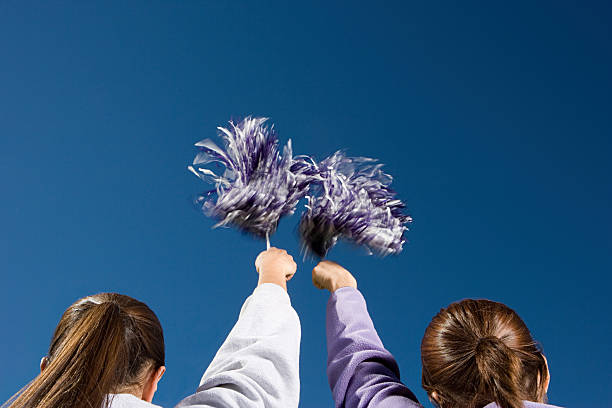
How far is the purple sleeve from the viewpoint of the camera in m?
1.63

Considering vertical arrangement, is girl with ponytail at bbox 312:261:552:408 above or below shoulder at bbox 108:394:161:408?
above

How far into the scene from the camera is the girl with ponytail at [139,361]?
1.19 metres

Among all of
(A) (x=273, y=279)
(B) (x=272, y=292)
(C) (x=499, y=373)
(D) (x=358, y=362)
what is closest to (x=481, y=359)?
(C) (x=499, y=373)

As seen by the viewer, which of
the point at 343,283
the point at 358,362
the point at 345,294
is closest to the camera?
the point at 358,362

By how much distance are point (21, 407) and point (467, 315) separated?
1123mm

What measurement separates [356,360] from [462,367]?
439mm

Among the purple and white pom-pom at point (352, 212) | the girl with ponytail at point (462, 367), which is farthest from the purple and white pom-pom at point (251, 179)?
the girl with ponytail at point (462, 367)

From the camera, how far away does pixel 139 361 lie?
1.37 meters

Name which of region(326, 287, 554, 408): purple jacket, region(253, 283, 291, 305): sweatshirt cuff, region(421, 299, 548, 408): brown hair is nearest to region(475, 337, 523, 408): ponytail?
region(421, 299, 548, 408): brown hair

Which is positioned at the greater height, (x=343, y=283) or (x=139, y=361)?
(x=343, y=283)

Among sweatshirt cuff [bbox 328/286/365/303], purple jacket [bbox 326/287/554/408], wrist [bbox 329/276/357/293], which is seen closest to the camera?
purple jacket [bbox 326/287/554/408]

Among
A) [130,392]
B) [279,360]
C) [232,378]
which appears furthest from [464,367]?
[130,392]

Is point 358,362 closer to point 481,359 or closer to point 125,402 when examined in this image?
point 481,359

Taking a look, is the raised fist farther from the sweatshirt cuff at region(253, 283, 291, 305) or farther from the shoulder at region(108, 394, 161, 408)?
the shoulder at region(108, 394, 161, 408)
